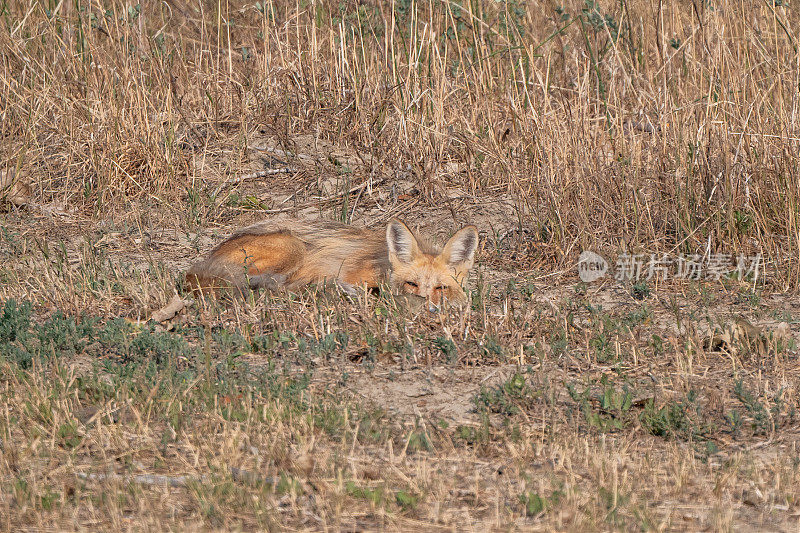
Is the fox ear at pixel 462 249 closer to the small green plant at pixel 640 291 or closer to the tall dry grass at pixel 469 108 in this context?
the tall dry grass at pixel 469 108

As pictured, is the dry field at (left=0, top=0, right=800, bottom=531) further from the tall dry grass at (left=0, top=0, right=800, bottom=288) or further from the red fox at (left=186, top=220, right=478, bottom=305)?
the red fox at (left=186, top=220, right=478, bottom=305)

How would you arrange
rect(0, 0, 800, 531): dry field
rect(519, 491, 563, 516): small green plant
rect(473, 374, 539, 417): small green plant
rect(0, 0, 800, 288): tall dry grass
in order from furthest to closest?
rect(0, 0, 800, 288): tall dry grass < rect(473, 374, 539, 417): small green plant < rect(0, 0, 800, 531): dry field < rect(519, 491, 563, 516): small green plant

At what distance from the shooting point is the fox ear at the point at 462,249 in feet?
20.0

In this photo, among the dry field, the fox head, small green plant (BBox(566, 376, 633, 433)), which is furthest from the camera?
the fox head

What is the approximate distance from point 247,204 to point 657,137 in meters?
3.72

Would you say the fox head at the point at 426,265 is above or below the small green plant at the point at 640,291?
above

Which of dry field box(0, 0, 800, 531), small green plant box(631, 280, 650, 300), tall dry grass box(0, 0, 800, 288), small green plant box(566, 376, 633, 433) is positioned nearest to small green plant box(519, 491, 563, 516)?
dry field box(0, 0, 800, 531)

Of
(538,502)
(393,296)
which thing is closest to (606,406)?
(538,502)

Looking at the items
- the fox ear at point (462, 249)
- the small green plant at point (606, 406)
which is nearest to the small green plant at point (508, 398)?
the small green plant at point (606, 406)

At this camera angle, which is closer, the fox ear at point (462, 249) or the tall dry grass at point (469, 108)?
the fox ear at point (462, 249)

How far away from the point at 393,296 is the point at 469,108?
3269 mm

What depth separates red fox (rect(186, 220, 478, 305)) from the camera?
6.07 m

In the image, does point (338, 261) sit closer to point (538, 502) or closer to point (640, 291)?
point (640, 291)

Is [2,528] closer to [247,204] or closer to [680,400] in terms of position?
[680,400]
